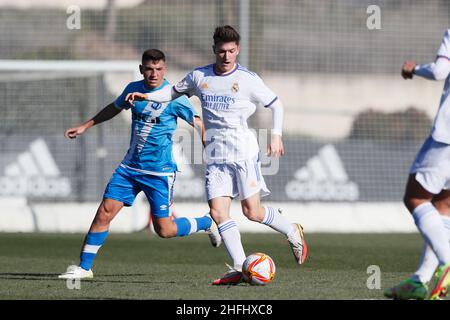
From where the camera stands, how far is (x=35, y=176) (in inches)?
725

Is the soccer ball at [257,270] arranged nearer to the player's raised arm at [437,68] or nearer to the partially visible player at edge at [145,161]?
the partially visible player at edge at [145,161]

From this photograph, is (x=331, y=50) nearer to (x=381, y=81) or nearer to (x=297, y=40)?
(x=297, y=40)

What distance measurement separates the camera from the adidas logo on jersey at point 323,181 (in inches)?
755

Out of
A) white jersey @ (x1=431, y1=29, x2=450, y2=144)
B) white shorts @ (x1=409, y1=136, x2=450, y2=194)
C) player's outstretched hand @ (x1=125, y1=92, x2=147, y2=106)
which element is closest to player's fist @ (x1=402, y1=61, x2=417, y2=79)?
white jersey @ (x1=431, y1=29, x2=450, y2=144)

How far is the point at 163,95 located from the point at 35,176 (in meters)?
9.63

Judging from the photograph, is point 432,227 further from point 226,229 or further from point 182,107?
point 182,107

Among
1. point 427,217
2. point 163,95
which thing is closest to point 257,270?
point 163,95

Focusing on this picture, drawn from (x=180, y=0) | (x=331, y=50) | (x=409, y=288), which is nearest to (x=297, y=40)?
(x=331, y=50)

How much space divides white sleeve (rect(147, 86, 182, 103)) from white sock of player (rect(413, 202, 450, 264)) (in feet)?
9.22

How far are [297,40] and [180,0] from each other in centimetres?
258

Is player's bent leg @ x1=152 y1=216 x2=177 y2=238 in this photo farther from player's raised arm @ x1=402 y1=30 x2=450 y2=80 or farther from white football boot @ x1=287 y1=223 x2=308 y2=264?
player's raised arm @ x1=402 y1=30 x2=450 y2=80

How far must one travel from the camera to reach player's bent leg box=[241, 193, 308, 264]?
9203mm

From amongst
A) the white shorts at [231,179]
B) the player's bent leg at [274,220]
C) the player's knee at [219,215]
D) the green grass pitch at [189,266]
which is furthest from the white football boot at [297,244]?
the player's knee at [219,215]

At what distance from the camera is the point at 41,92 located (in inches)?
755
